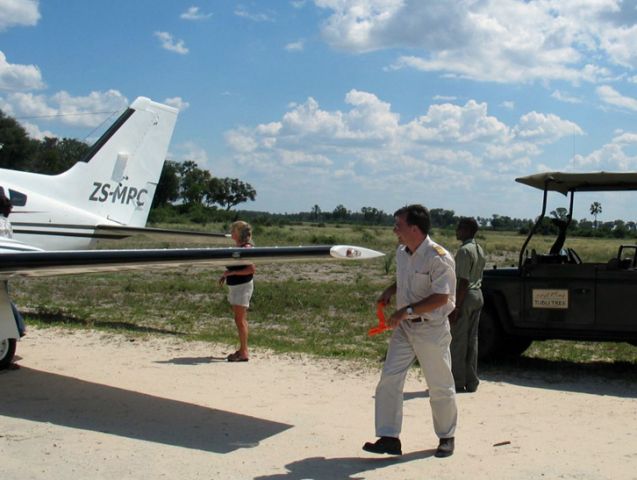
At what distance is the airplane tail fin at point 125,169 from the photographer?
48.1ft

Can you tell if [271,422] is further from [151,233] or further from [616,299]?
[151,233]

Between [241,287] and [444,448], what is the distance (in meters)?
4.20

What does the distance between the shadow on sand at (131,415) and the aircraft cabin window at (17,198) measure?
572cm

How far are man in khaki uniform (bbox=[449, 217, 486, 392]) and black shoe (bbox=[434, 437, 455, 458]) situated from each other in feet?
7.24

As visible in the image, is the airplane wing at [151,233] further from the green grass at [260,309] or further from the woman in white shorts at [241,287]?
the woman in white shorts at [241,287]

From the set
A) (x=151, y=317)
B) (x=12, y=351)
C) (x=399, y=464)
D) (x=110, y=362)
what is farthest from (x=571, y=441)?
(x=151, y=317)

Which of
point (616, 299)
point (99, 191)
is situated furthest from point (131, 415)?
point (99, 191)

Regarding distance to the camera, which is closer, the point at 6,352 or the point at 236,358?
the point at 6,352

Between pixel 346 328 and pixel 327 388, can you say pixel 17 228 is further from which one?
pixel 327 388

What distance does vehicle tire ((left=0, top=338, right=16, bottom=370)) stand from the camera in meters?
8.22

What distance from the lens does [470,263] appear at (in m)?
7.58

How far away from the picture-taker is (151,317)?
1323 centimetres

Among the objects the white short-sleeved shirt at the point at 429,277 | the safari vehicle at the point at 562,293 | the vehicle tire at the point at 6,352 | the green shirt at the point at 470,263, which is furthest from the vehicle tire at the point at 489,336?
the vehicle tire at the point at 6,352

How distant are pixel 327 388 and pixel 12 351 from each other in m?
3.61
